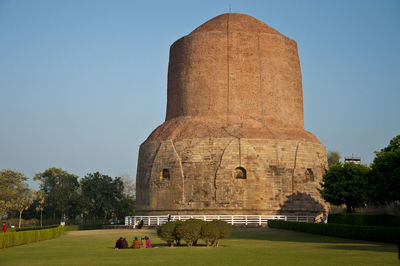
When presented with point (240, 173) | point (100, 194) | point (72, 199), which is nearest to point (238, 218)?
point (240, 173)

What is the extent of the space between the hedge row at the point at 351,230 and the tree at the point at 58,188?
30030 millimetres

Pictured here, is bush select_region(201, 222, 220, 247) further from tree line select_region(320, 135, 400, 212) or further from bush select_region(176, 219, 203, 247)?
tree line select_region(320, 135, 400, 212)

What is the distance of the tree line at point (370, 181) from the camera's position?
20672mm

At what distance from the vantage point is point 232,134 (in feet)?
110

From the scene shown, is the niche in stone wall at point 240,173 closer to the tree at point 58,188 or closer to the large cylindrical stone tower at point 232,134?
the large cylindrical stone tower at point 232,134

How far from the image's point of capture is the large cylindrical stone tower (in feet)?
106

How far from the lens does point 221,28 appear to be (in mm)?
37719

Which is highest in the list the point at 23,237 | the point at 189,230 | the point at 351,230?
the point at 189,230

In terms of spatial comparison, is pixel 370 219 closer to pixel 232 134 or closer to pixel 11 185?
pixel 232 134

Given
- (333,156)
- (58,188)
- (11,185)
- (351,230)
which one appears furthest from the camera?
(333,156)

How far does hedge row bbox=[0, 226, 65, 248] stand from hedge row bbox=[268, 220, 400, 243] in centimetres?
1244

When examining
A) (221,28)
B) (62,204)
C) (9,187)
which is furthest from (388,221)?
(9,187)

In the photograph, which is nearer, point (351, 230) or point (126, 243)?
point (126, 243)

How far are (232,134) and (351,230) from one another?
1457cm
